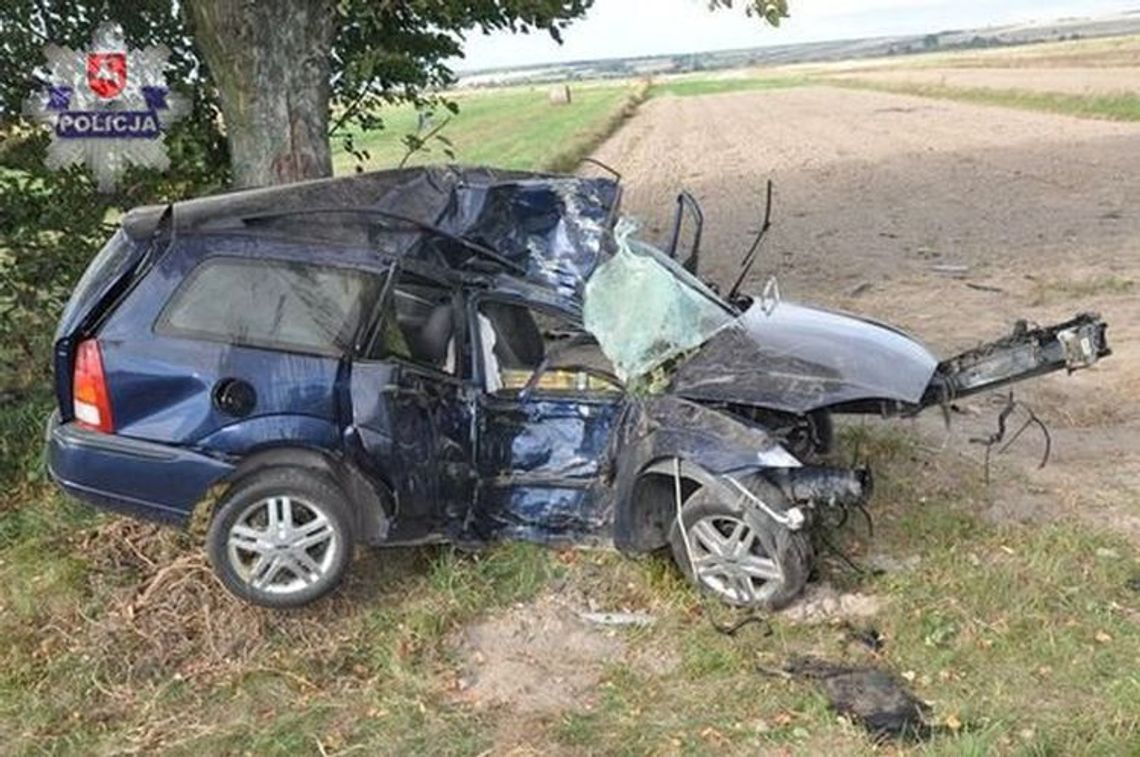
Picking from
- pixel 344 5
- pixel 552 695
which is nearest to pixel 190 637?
pixel 552 695

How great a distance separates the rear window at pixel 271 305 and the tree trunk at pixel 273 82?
294 centimetres

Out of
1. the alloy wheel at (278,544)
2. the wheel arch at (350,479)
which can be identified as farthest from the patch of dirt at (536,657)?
the alloy wheel at (278,544)

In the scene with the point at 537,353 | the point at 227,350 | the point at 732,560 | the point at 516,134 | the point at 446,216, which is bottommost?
the point at 732,560

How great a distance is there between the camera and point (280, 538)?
5.10 meters

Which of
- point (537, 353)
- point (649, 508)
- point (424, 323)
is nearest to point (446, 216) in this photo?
point (424, 323)

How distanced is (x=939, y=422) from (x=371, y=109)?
5467 mm

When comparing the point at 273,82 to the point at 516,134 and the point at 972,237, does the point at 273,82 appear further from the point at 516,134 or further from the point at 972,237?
the point at 516,134

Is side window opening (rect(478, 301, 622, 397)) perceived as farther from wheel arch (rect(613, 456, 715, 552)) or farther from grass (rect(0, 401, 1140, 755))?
grass (rect(0, 401, 1140, 755))

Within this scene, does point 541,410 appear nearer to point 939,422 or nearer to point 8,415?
point 939,422

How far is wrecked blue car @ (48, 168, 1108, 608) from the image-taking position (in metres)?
5.10

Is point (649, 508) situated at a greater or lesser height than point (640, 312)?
lesser

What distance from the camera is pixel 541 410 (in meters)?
5.49

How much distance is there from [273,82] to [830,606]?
5.22m

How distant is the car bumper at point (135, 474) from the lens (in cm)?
509
